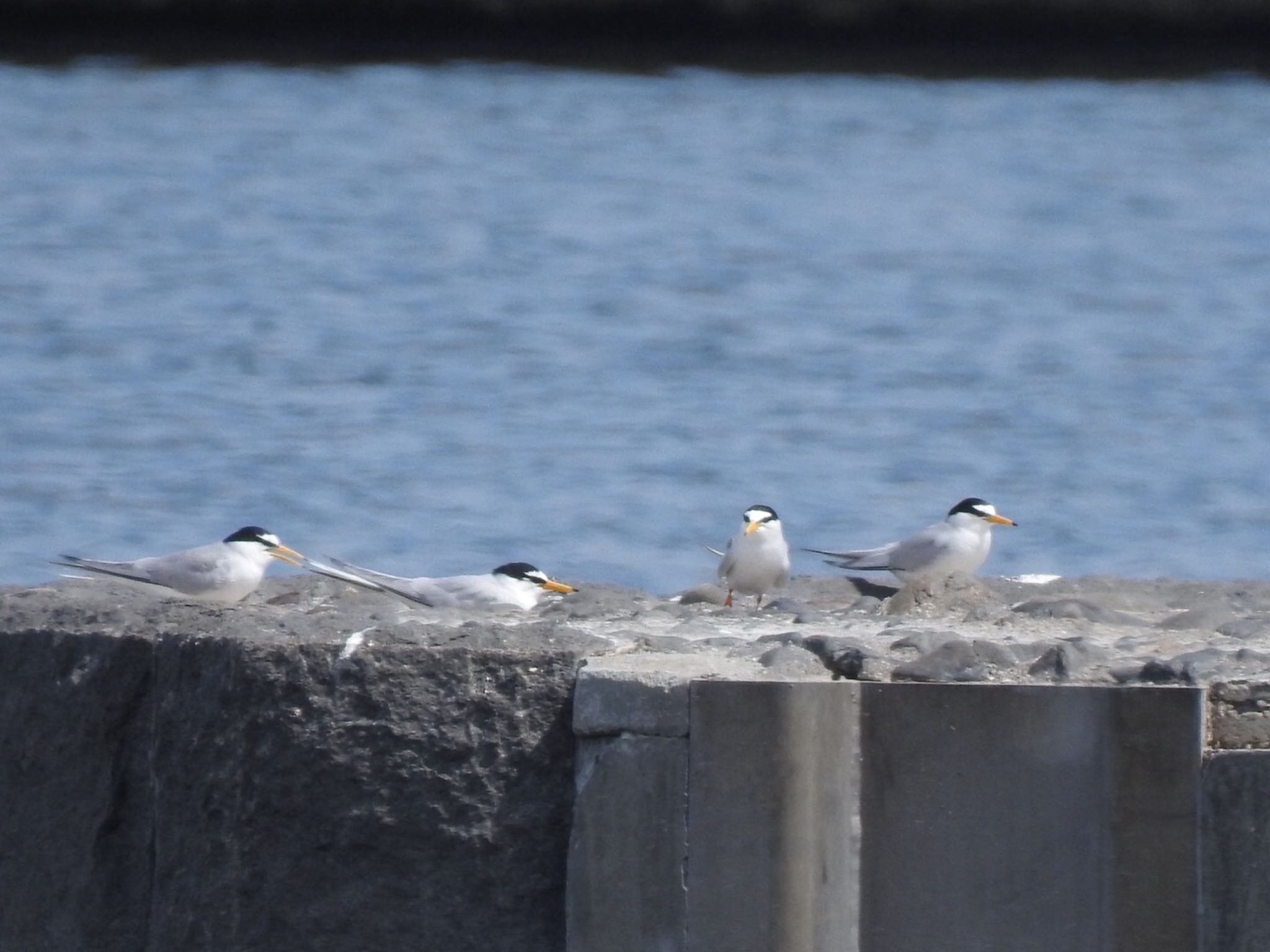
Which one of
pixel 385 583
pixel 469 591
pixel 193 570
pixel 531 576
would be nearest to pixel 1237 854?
pixel 385 583

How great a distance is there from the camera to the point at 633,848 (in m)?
2.92

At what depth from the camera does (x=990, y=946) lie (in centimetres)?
285

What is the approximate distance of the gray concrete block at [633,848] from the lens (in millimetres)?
2906

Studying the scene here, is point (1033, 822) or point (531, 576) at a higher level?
point (1033, 822)

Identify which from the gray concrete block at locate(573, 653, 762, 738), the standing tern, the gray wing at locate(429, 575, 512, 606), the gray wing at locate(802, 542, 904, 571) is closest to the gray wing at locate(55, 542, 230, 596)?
the gray wing at locate(429, 575, 512, 606)

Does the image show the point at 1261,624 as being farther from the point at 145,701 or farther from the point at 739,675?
the point at 145,701

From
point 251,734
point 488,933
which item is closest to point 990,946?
point 488,933

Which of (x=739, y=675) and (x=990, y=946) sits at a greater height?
(x=739, y=675)

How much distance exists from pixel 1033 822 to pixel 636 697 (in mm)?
608

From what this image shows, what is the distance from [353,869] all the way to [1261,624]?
1.66 metres

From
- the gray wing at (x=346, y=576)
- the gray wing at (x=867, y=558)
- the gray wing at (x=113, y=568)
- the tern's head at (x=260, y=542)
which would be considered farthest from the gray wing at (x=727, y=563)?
the gray wing at (x=113, y=568)

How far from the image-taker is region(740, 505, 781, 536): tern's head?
6242 mm

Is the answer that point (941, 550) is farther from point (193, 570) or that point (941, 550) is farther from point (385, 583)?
point (193, 570)

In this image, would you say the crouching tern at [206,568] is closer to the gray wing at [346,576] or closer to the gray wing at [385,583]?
the gray wing at [385,583]
